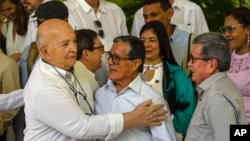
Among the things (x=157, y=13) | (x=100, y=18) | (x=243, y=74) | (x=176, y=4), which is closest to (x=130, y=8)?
(x=176, y=4)

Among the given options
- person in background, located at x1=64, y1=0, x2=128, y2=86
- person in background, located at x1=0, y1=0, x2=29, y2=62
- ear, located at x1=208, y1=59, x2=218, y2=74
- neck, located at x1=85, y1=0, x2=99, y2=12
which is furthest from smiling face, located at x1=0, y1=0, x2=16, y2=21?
ear, located at x1=208, y1=59, x2=218, y2=74

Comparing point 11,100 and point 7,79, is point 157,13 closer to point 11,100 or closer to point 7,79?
point 7,79

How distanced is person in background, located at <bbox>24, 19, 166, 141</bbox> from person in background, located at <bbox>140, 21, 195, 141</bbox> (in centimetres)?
77

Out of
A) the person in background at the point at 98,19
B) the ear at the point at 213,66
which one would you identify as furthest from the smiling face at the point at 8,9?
the ear at the point at 213,66

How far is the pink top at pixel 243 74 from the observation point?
3882mm

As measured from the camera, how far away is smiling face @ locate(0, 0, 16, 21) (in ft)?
15.3

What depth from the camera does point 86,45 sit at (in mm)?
3553

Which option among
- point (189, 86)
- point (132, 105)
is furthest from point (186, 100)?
point (132, 105)

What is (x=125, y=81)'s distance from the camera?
310 centimetres

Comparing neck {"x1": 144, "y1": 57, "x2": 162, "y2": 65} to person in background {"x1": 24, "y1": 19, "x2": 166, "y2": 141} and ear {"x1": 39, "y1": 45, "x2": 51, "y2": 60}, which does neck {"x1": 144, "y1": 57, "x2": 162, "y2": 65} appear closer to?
person in background {"x1": 24, "y1": 19, "x2": 166, "y2": 141}

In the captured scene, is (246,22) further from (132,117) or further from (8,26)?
(8,26)

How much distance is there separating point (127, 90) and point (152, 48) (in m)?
0.73

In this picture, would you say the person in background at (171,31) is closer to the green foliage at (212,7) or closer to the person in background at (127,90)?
the person in background at (127,90)

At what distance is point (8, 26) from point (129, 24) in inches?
61.3
